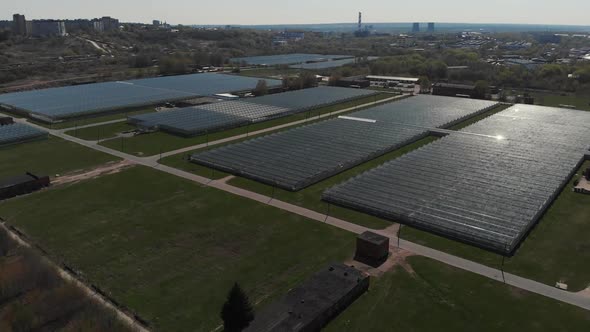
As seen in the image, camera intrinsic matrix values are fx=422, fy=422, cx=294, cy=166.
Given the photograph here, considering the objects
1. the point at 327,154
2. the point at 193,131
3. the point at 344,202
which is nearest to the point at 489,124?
the point at 327,154

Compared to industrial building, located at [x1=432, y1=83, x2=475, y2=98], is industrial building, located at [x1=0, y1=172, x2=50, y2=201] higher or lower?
industrial building, located at [x1=432, y1=83, x2=475, y2=98]

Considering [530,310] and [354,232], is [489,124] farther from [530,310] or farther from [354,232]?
[530,310]

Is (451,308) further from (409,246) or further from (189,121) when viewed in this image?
(189,121)

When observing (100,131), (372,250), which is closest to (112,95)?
(100,131)

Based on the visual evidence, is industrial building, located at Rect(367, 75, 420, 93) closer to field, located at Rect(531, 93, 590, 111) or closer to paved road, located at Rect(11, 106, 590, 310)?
field, located at Rect(531, 93, 590, 111)

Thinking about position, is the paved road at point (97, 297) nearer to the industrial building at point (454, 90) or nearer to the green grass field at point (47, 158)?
the green grass field at point (47, 158)

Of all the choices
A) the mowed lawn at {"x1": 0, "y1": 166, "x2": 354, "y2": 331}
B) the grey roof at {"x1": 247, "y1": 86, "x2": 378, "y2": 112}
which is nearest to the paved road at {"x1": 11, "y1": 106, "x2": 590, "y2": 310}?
the mowed lawn at {"x1": 0, "y1": 166, "x2": 354, "y2": 331}
